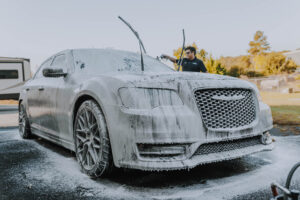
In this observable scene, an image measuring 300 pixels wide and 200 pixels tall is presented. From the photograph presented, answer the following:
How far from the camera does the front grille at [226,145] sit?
2633mm

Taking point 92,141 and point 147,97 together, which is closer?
point 147,97

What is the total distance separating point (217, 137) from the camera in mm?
2643

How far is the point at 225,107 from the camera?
9.21 ft

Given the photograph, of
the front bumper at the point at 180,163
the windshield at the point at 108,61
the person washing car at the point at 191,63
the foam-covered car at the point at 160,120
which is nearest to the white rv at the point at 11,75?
the person washing car at the point at 191,63

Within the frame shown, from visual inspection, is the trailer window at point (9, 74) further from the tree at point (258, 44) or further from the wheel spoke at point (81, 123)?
the tree at point (258, 44)

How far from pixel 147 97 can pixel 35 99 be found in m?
2.74

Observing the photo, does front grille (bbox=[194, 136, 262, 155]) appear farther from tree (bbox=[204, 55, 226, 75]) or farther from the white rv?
tree (bbox=[204, 55, 226, 75])

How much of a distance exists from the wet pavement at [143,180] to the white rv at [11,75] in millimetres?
10604

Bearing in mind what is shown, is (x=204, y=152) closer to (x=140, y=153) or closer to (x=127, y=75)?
(x=140, y=153)

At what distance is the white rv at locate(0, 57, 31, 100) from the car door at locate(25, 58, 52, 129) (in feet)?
30.3

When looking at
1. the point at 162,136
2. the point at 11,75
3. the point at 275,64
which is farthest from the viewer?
the point at 275,64

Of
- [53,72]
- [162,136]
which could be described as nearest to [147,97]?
[162,136]

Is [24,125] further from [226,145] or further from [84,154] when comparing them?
[226,145]

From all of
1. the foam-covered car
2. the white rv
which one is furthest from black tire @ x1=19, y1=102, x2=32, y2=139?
the white rv
